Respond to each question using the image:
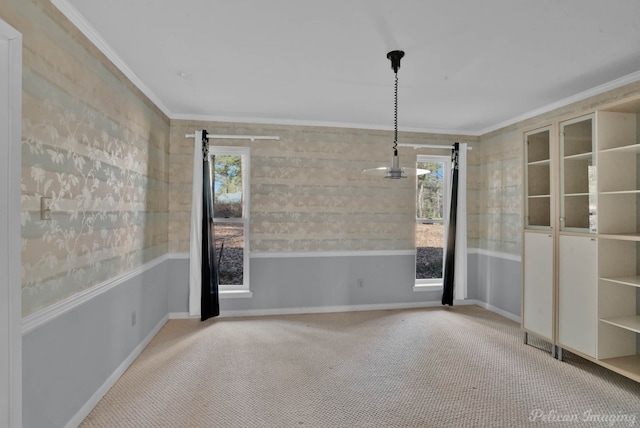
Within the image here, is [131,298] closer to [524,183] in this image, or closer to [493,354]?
[493,354]

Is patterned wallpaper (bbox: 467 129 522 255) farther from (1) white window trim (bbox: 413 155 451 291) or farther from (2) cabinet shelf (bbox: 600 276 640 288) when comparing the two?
(2) cabinet shelf (bbox: 600 276 640 288)

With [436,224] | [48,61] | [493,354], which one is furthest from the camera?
[436,224]

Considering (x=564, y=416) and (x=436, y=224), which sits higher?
(x=436, y=224)

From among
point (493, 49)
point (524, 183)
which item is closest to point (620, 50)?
point (493, 49)

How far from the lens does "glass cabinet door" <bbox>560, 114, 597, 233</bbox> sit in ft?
9.12

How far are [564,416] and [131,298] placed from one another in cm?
340

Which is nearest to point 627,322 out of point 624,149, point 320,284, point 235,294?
point 624,149

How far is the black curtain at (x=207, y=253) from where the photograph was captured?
157 inches

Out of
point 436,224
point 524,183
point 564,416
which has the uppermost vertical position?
point 524,183

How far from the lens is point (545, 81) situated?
3.01 m

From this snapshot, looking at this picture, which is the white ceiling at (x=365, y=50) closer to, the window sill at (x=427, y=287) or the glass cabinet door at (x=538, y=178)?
the glass cabinet door at (x=538, y=178)

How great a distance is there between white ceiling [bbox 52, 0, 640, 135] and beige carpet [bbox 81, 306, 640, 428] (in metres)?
2.50

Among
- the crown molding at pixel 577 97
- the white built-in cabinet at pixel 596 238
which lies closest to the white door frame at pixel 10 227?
the white built-in cabinet at pixel 596 238

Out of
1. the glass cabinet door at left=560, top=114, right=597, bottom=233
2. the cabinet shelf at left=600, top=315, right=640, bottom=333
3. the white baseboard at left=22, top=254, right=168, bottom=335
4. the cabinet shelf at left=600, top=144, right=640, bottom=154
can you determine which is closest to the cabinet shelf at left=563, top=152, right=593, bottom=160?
the glass cabinet door at left=560, top=114, right=597, bottom=233
